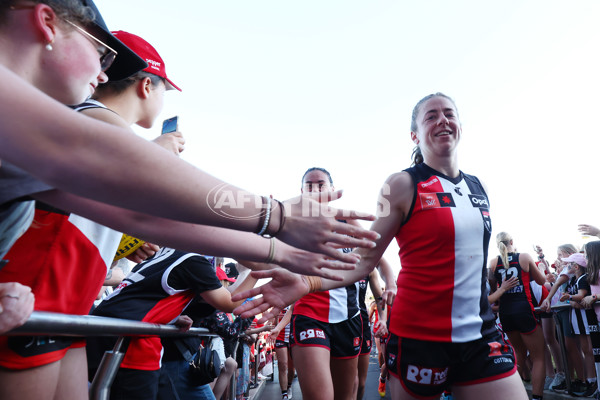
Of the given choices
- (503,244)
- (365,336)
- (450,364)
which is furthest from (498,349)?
(503,244)

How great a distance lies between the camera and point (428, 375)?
236 centimetres

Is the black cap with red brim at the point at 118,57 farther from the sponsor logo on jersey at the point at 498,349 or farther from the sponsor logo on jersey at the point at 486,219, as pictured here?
the sponsor logo on jersey at the point at 498,349

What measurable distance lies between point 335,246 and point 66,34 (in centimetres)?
105

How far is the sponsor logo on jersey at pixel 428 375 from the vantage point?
236 centimetres

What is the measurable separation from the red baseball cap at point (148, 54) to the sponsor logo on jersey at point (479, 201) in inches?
77.9

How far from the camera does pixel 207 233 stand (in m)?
1.39

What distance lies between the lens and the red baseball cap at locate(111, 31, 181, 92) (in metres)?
2.23

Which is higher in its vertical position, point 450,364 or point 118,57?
point 118,57

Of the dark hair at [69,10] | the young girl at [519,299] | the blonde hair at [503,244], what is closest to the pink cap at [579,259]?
the young girl at [519,299]

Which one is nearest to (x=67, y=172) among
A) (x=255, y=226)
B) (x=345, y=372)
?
(x=255, y=226)

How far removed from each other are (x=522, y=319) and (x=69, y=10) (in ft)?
24.6

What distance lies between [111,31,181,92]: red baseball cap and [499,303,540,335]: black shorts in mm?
6669

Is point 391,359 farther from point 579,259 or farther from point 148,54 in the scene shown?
point 579,259

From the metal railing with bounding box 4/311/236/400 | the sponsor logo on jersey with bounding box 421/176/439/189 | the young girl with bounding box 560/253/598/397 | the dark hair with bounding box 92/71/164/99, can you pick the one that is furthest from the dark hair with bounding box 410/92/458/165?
the young girl with bounding box 560/253/598/397
